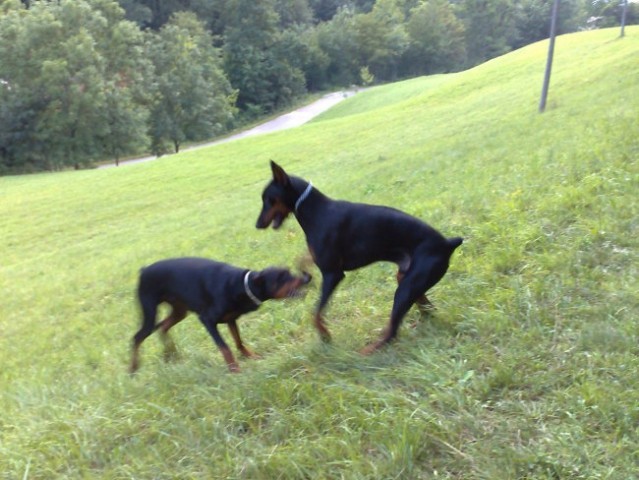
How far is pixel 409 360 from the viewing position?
3.83 meters

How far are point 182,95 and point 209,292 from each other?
5519 centimetres

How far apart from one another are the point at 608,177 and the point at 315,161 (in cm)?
1394

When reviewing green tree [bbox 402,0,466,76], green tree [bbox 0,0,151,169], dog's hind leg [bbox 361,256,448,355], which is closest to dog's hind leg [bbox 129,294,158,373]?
dog's hind leg [bbox 361,256,448,355]

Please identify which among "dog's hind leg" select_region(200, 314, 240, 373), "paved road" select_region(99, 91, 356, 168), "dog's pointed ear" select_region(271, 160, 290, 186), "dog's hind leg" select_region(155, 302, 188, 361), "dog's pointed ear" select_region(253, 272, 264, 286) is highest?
"dog's pointed ear" select_region(271, 160, 290, 186)

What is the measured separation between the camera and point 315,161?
64.8 ft

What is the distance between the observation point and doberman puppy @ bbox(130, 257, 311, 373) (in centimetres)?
461

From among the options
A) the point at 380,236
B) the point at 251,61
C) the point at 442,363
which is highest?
the point at 380,236

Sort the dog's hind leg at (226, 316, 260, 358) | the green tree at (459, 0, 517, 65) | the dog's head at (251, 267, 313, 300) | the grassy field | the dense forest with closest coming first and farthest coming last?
the grassy field
the dog's head at (251, 267, 313, 300)
the dog's hind leg at (226, 316, 260, 358)
the dense forest
the green tree at (459, 0, 517, 65)

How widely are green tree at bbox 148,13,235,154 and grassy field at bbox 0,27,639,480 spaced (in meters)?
46.4

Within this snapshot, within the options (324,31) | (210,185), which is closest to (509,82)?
(210,185)

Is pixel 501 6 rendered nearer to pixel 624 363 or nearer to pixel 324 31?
pixel 324 31

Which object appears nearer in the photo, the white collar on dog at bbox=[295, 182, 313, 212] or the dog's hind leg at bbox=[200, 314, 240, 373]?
the dog's hind leg at bbox=[200, 314, 240, 373]

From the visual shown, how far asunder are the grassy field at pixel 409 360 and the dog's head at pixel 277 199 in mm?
1038

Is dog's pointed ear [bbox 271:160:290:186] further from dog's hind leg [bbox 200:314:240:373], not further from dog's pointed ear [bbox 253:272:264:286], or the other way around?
dog's hind leg [bbox 200:314:240:373]
